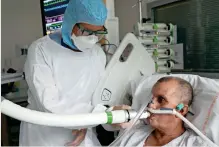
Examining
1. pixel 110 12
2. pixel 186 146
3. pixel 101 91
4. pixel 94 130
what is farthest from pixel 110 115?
pixel 110 12

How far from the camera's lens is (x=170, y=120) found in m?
1.18

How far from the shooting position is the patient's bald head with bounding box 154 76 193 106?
1.23 m

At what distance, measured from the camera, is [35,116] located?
664 millimetres

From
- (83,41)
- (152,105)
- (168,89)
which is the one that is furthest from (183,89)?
(83,41)

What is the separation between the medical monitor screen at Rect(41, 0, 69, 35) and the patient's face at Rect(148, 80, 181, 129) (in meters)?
2.08

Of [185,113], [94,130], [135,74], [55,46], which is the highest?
[55,46]

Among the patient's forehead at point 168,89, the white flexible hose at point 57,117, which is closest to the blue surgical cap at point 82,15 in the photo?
the patient's forehead at point 168,89

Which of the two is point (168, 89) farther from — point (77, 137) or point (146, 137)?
point (77, 137)

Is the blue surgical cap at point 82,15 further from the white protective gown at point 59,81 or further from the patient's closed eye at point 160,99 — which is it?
the patient's closed eye at point 160,99

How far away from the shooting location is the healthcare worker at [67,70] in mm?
1267

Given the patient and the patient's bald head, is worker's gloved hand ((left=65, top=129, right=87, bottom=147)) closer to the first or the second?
the patient

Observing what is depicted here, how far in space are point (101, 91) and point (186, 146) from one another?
0.57 meters

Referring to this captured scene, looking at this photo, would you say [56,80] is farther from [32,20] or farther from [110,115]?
[32,20]

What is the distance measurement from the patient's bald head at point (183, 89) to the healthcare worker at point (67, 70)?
1.45 feet
